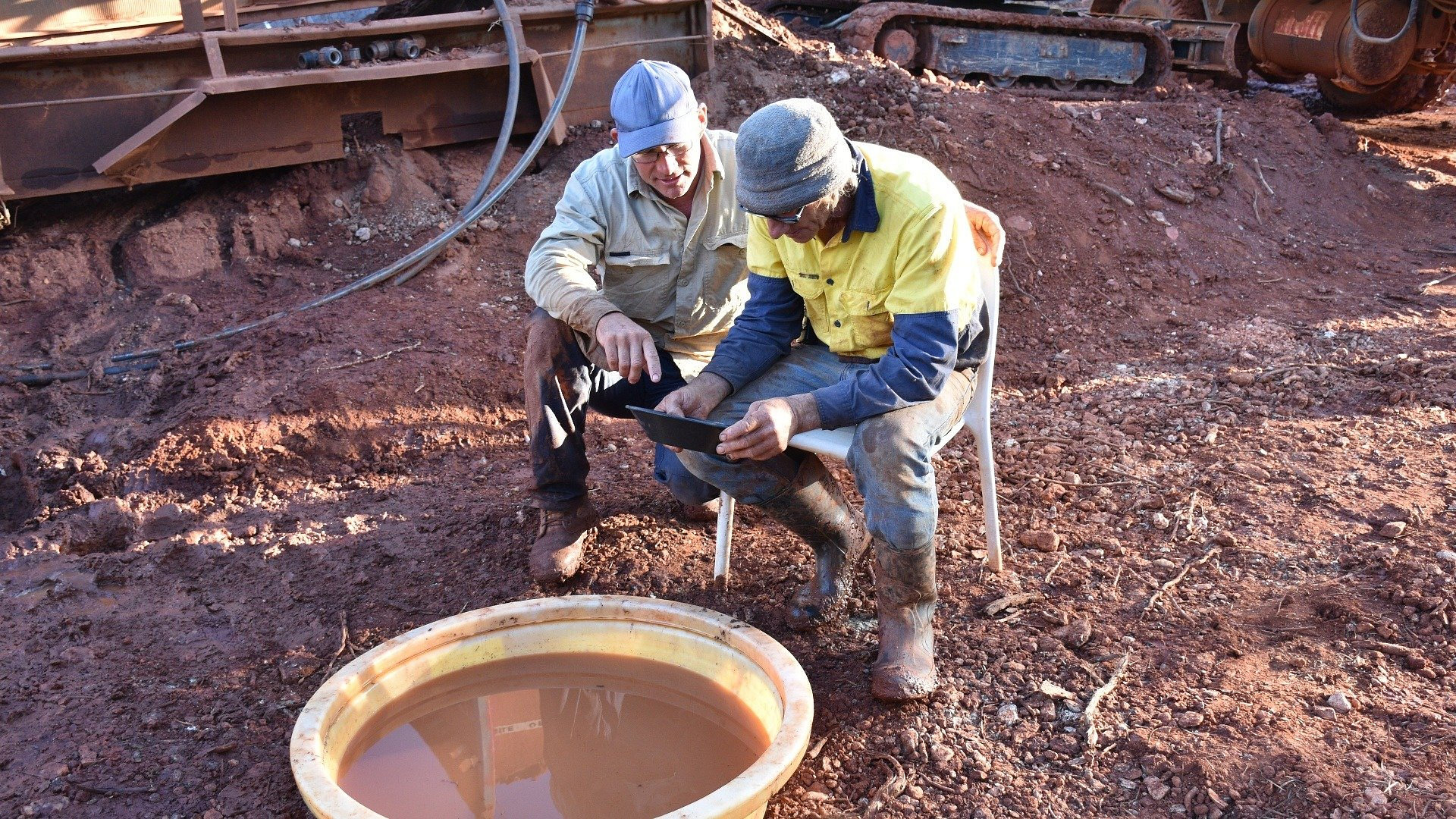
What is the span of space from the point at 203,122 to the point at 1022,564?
15.5 ft

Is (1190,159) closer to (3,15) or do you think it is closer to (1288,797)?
(1288,797)

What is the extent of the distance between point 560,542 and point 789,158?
1521 mm

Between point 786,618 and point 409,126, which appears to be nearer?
point 786,618

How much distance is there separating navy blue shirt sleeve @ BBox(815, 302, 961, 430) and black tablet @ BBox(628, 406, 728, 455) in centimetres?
29

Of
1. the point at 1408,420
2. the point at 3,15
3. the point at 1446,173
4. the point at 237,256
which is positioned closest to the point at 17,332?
the point at 237,256

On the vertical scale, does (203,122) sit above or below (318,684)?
above

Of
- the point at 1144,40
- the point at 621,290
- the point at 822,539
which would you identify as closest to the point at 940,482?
the point at 822,539

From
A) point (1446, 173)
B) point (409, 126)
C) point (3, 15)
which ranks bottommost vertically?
point (1446, 173)

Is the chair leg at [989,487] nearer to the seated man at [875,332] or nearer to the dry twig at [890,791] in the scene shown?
the seated man at [875,332]

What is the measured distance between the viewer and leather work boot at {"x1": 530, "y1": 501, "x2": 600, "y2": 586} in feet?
11.6

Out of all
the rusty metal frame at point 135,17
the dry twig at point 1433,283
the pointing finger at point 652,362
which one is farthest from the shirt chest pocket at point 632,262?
the dry twig at point 1433,283

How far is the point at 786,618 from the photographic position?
3.31m

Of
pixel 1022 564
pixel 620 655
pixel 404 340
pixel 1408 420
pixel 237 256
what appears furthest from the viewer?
pixel 237 256

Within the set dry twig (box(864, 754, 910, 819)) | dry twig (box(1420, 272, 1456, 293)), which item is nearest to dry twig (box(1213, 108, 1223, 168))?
dry twig (box(1420, 272, 1456, 293))
